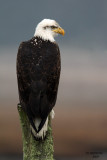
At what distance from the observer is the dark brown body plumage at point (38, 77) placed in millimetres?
10000

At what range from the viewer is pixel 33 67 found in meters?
10.3

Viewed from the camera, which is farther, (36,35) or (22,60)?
(36,35)

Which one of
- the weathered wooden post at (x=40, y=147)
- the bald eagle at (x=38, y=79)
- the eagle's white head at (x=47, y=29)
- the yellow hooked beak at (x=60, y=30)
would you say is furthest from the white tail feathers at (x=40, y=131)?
the yellow hooked beak at (x=60, y=30)

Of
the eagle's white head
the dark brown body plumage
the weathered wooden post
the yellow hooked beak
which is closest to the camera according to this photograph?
the dark brown body plumage

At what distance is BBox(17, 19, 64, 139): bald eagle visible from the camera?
1001 centimetres

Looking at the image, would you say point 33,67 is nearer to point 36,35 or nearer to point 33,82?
point 33,82

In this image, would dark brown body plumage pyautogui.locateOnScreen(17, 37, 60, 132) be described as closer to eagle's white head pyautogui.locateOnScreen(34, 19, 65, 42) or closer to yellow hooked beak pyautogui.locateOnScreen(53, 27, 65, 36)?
eagle's white head pyautogui.locateOnScreen(34, 19, 65, 42)

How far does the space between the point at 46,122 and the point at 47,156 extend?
878 millimetres

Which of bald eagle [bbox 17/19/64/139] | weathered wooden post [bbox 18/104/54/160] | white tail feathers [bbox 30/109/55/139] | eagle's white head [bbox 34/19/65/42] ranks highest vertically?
eagle's white head [bbox 34/19/65/42]

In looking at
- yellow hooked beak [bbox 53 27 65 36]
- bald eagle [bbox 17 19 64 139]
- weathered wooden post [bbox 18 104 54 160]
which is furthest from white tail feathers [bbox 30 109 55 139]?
yellow hooked beak [bbox 53 27 65 36]

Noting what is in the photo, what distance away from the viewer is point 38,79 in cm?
1009

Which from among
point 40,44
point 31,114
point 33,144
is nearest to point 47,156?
point 33,144

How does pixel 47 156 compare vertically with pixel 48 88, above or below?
below

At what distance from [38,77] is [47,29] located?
6.28ft
